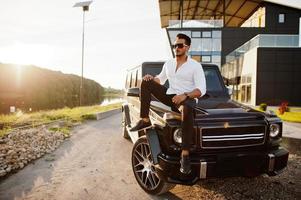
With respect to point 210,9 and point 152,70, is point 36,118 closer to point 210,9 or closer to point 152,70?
point 152,70

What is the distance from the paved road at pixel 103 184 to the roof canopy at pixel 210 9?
101 feet

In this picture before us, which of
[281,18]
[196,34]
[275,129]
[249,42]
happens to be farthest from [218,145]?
[281,18]

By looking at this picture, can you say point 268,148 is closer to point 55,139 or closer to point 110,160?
point 110,160

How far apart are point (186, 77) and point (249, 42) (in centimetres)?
2636

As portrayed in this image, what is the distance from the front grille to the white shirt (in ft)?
1.95

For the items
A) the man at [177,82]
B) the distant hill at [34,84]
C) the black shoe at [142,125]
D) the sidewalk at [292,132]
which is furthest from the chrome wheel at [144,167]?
the distant hill at [34,84]

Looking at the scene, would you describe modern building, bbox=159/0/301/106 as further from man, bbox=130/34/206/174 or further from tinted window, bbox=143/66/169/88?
man, bbox=130/34/206/174

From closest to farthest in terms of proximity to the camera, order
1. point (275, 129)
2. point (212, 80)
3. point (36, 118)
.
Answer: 1. point (275, 129)
2. point (212, 80)
3. point (36, 118)

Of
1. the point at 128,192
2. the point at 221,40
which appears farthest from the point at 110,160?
the point at 221,40

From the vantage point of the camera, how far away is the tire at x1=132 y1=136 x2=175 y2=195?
382 centimetres

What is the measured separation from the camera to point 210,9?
1550 inches

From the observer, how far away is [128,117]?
695cm

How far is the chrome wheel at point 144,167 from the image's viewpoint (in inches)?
154

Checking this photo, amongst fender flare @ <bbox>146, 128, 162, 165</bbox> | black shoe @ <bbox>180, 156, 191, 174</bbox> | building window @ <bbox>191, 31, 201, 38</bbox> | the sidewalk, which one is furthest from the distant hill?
black shoe @ <bbox>180, 156, 191, 174</bbox>
